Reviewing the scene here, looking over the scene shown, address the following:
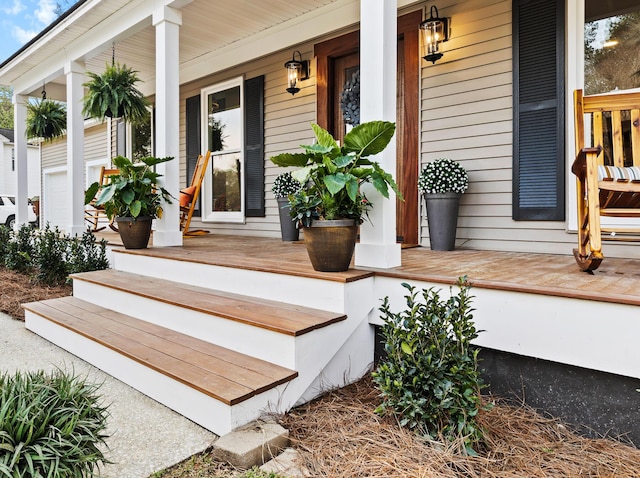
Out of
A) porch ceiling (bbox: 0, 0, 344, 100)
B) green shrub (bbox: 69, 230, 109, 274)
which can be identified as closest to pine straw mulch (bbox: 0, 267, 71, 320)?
green shrub (bbox: 69, 230, 109, 274)

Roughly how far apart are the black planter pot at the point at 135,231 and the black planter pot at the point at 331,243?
2039mm

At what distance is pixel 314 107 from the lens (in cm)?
475

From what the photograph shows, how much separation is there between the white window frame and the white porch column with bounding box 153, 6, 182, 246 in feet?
4.97

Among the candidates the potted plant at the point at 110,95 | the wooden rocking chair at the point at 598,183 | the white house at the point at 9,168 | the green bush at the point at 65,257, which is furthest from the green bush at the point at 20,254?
the white house at the point at 9,168

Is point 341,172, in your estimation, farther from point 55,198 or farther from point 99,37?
point 55,198

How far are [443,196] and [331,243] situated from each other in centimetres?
153

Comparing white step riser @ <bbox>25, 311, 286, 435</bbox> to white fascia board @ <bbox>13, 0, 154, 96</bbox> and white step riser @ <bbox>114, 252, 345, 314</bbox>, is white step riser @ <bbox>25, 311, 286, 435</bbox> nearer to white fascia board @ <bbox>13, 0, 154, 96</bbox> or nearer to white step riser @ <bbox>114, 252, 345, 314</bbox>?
white step riser @ <bbox>114, 252, 345, 314</bbox>

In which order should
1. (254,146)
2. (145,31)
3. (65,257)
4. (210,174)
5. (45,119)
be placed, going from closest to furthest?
(65,257)
(145,31)
(254,146)
(210,174)
(45,119)

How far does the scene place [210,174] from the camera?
6.03 metres

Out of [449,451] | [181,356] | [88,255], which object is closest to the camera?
[449,451]

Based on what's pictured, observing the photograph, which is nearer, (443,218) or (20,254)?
(443,218)

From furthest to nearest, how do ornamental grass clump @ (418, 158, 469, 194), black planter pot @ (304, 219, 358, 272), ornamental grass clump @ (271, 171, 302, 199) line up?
ornamental grass clump @ (271, 171, 302, 199) < ornamental grass clump @ (418, 158, 469, 194) < black planter pot @ (304, 219, 358, 272)

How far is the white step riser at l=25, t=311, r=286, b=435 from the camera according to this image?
1672 millimetres

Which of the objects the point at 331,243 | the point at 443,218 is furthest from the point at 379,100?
the point at 443,218
